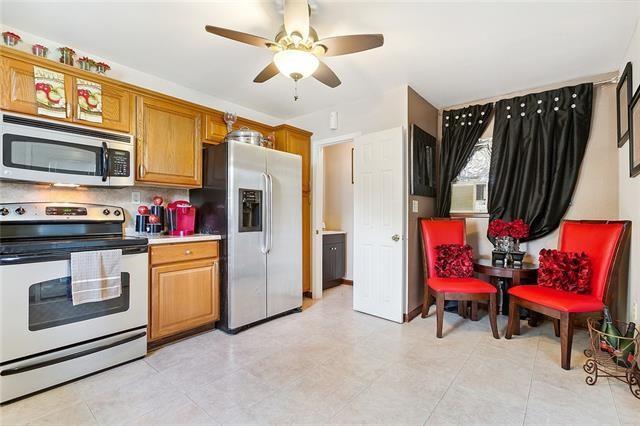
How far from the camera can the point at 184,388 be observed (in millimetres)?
1881

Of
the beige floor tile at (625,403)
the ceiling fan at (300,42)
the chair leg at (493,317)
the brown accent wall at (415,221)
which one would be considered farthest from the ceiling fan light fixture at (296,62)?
the beige floor tile at (625,403)

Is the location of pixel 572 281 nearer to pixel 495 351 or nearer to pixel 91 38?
pixel 495 351

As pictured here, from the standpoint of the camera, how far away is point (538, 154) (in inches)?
121

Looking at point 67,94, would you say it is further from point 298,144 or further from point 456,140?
point 456,140

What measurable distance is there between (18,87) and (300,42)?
191 centimetres

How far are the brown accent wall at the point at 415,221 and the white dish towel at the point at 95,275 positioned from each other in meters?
2.61

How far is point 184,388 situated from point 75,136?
197 cm

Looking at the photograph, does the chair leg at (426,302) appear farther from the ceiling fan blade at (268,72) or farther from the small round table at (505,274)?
the ceiling fan blade at (268,72)

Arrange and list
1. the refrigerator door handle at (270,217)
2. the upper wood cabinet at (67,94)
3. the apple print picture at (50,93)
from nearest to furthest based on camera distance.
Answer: the upper wood cabinet at (67,94), the apple print picture at (50,93), the refrigerator door handle at (270,217)

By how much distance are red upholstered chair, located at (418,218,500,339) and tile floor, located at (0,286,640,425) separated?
31 centimetres

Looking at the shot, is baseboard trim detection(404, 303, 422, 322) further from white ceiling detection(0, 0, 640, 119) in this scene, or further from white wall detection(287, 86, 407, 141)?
white ceiling detection(0, 0, 640, 119)

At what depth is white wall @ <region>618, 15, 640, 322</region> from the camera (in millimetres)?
2092

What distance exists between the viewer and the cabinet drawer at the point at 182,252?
2424 millimetres

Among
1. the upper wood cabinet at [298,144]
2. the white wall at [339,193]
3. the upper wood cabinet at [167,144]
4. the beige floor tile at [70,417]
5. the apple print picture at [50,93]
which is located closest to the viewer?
the beige floor tile at [70,417]
